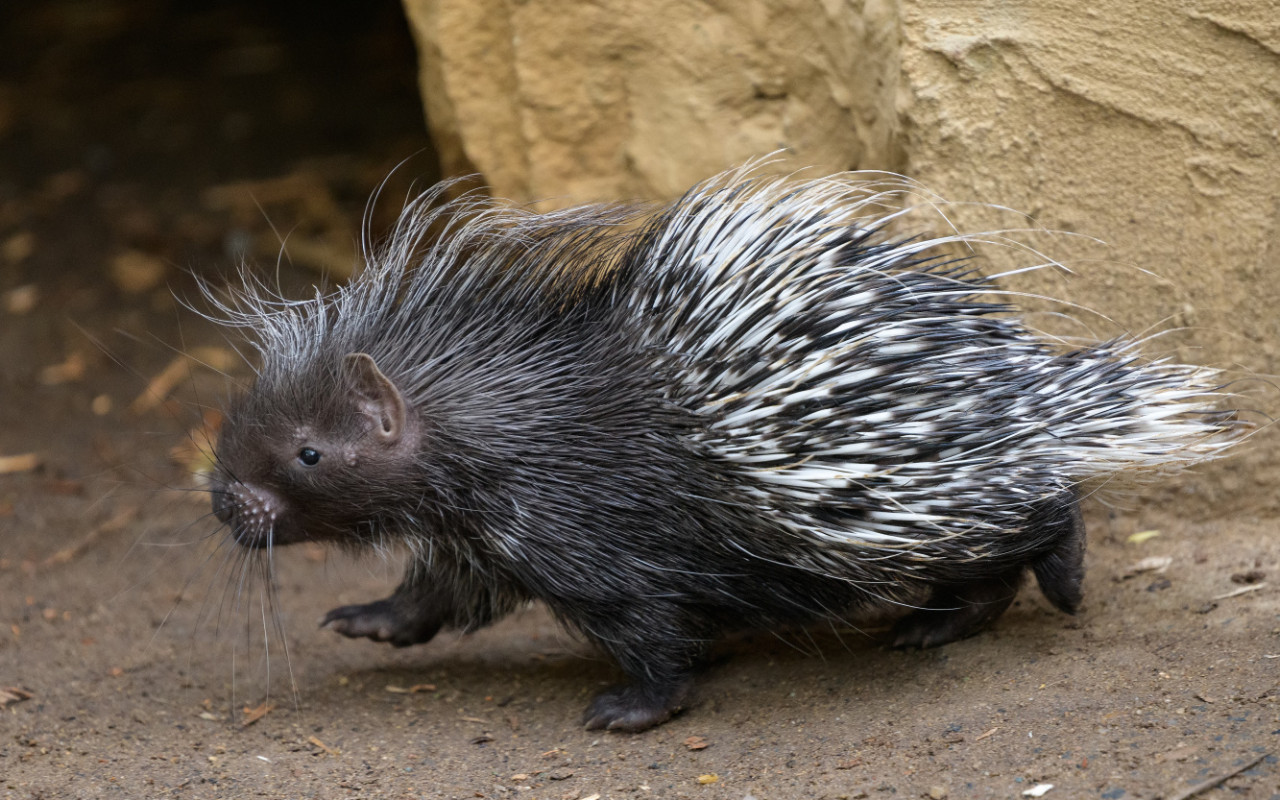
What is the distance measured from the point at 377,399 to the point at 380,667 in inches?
41.8

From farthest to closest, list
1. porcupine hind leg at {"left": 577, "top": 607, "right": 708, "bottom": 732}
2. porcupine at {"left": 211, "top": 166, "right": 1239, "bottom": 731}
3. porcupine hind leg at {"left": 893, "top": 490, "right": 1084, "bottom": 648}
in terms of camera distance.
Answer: porcupine hind leg at {"left": 577, "top": 607, "right": 708, "bottom": 732}, porcupine hind leg at {"left": 893, "top": 490, "right": 1084, "bottom": 648}, porcupine at {"left": 211, "top": 166, "right": 1239, "bottom": 731}

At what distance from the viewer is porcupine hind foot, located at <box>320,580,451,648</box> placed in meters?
3.75

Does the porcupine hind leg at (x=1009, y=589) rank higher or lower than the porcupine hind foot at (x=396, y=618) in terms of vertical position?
higher

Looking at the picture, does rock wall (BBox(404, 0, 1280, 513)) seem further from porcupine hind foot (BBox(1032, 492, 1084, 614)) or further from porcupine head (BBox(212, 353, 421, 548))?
porcupine head (BBox(212, 353, 421, 548))

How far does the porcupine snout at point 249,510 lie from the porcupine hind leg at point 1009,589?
1749mm

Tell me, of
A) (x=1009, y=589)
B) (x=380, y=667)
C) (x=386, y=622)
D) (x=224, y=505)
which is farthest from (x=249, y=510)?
Result: (x=1009, y=589)

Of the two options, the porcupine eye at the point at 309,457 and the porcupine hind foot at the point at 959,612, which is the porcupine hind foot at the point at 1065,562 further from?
the porcupine eye at the point at 309,457

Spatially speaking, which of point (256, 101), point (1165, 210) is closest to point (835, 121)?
point (1165, 210)

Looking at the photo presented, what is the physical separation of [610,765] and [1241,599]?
176 centimetres

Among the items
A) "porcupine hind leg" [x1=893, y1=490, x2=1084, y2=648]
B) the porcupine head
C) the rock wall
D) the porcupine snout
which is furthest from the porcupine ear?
the rock wall

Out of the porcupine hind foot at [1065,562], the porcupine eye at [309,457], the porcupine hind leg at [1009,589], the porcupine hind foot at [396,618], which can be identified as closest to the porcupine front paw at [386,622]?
the porcupine hind foot at [396,618]

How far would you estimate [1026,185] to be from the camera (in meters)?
3.62

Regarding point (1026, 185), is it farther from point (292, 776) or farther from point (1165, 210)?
point (292, 776)

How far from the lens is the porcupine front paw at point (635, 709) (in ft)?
10.7
